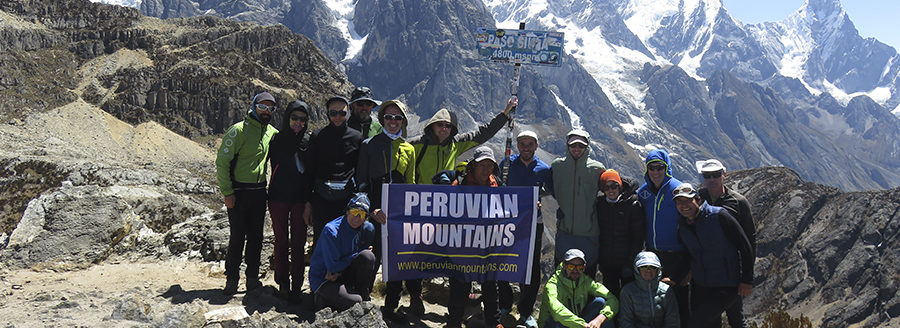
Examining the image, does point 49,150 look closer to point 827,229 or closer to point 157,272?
point 157,272

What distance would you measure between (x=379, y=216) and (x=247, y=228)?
2.49 m

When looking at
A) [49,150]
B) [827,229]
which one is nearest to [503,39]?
[49,150]

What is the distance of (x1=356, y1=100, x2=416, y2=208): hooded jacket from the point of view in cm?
693

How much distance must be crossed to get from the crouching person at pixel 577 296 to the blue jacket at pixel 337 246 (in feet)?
8.29

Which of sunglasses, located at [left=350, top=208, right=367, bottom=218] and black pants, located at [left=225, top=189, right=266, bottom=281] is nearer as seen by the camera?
sunglasses, located at [left=350, top=208, right=367, bottom=218]

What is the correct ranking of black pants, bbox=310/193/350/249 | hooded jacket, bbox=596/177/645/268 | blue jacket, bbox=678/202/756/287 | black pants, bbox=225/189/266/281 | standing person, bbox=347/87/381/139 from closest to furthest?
1. blue jacket, bbox=678/202/756/287
2. hooded jacket, bbox=596/177/645/268
3. black pants, bbox=310/193/350/249
4. black pants, bbox=225/189/266/281
5. standing person, bbox=347/87/381/139

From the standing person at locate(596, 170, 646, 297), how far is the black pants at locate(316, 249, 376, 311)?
320cm

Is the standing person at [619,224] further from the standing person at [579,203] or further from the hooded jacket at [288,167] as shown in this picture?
the hooded jacket at [288,167]

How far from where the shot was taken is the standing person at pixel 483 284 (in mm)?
6676

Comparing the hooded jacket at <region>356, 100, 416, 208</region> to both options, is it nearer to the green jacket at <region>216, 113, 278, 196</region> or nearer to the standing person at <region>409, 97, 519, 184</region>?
the standing person at <region>409, 97, 519, 184</region>

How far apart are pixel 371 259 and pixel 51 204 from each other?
352 inches

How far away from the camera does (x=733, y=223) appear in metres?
6.13

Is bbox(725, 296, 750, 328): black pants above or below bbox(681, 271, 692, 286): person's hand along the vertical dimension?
below

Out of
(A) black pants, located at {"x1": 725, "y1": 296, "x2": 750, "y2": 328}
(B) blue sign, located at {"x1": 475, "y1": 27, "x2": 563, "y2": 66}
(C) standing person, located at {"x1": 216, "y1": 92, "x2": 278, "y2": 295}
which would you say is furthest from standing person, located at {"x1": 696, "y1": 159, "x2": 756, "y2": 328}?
(C) standing person, located at {"x1": 216, "y1": 92, "x2": 278, "y2": 295}
